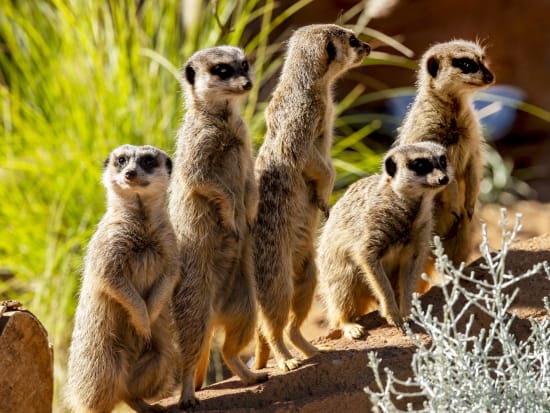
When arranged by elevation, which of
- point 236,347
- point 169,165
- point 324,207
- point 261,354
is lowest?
point 261,354

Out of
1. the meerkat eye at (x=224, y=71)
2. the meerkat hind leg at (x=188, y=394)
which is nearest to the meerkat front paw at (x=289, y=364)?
the meerkat hind leg at (x=188, y=394)

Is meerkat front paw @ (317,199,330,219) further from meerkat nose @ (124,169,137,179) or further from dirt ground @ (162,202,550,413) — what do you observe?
meerkat nose @ (124,169,137,179)

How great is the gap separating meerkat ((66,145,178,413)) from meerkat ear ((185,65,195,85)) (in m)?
0.39

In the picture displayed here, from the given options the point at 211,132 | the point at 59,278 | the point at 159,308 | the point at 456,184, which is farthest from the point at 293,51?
the point at 59,278

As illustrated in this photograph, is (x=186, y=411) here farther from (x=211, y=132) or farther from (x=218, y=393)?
(x=211, y=132)

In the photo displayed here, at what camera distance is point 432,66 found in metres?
4.42

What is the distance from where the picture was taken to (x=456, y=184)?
436 centimetres

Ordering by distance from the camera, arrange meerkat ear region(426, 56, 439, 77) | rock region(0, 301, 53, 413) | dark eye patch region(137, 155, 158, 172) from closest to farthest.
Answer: rock region(0, 301, 53, 413) → dark eye patch region(137, 155, 158, 172) → meerkat ear region(426, 56, 439, 77)

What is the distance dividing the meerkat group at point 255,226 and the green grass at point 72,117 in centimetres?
112

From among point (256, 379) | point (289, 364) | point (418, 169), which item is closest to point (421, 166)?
point (418, 169)

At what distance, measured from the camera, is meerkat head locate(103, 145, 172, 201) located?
3436mm

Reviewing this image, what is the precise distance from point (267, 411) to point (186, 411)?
0.90 ft

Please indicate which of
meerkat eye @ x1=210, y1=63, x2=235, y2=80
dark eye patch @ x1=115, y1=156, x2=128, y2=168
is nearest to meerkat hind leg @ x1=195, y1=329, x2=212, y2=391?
dark eye patch @ x1=115, y1=156, x2=128, y2=168

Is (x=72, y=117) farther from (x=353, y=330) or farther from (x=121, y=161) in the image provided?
(x=353, y=330)
